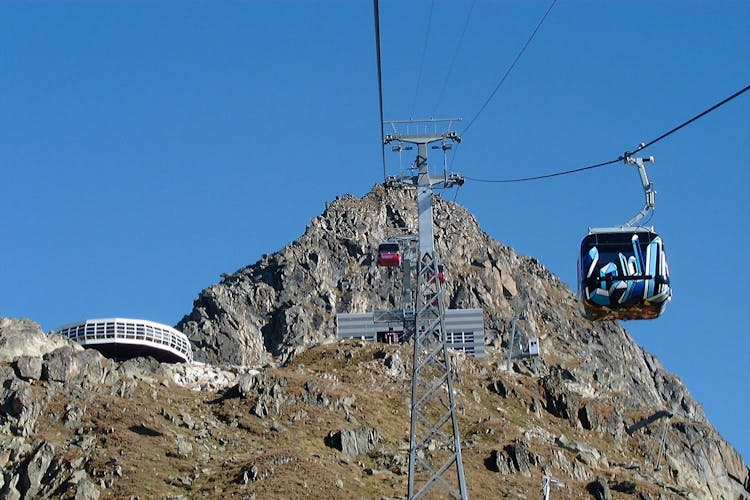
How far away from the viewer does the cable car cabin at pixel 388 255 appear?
158m

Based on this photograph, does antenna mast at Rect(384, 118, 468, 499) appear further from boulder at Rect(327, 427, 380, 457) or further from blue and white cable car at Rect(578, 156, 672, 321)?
boulder at Rect(327, 427, 380, 457)

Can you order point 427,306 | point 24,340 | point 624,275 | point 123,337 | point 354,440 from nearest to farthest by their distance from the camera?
point 624,275 → point 427,306 → point 354,440 → point 24,340 → point 123,337

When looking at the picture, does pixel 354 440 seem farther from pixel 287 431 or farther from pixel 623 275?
pixel 623 275

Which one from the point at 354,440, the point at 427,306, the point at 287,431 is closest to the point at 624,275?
the point at 427,306

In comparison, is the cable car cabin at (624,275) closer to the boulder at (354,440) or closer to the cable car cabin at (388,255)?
the boulder at (354,440)

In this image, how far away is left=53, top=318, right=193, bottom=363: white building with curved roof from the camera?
457 feet

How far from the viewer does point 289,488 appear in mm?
104375

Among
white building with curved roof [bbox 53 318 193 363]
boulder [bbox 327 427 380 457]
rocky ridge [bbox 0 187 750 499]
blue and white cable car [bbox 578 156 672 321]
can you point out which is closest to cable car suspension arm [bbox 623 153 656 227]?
blue and white cable car [bbox 578 156 672 321]

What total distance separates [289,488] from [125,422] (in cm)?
1915

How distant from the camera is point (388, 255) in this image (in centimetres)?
15850

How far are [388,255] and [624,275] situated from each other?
107 metres

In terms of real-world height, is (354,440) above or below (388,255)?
below

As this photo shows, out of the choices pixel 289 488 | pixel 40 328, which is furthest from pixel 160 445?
pixel 40 328

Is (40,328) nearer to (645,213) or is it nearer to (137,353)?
(137,353)
